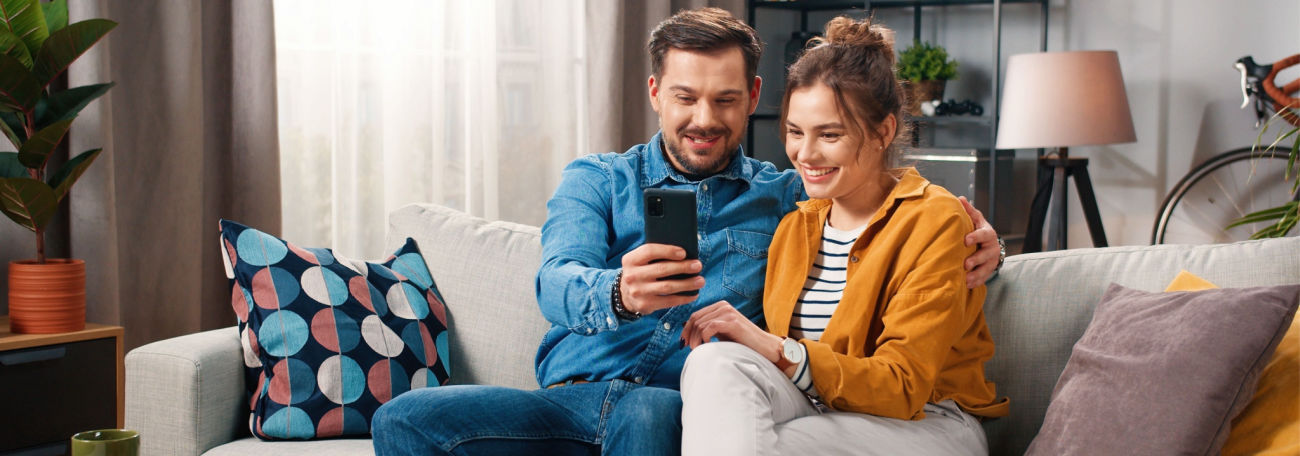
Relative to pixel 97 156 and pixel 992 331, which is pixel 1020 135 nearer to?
pixel 992 331

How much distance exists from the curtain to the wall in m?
1.07

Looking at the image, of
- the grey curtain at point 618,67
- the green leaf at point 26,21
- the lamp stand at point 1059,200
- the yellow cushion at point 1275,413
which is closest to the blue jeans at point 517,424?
the yellow cushion at point 1275,413

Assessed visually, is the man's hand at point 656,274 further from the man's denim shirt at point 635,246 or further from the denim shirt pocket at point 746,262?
the denim shirt pocket at point 746,262

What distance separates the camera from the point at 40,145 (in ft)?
6.50

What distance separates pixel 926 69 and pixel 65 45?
121 inches

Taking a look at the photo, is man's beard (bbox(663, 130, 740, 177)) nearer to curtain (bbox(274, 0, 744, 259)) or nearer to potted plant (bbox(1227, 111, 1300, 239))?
potted plant (bbox(1227, 111, 1300, 239))

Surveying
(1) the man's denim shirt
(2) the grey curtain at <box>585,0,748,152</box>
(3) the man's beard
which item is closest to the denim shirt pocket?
(1) the man's denim shirt

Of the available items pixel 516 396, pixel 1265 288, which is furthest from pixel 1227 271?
pixel 516 396

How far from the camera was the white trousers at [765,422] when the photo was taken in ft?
4.36

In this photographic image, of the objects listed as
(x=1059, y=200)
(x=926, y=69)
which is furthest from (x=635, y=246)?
(x=926, y=69)

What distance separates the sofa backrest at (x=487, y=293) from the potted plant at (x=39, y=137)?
0.63m

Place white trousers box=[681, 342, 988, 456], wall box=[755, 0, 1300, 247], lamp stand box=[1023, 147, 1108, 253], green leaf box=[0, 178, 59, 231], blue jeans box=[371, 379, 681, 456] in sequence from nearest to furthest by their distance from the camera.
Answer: white trousers box=[681, 342, 988, 456] < blue jeans box=[371, 379, 681, 456] < green leaf box=[0, 178, 59, 231] < lamp stand box=[1023, 147, 1108, 253] < wall box=[755, 0, 1300, 247]

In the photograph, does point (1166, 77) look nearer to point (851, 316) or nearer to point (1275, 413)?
point (1275, 413)

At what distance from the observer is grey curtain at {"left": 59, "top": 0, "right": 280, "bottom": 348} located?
2.29m
